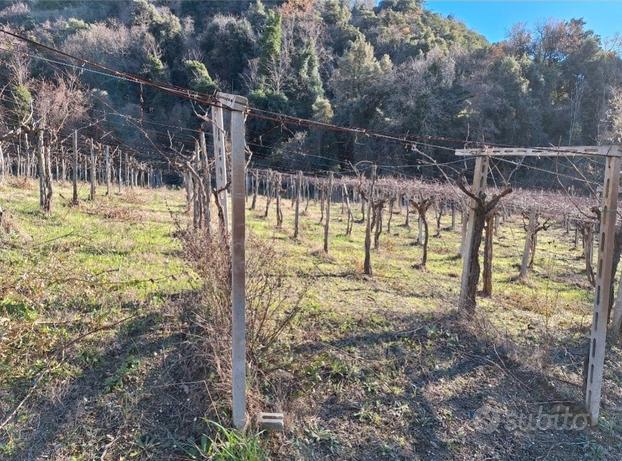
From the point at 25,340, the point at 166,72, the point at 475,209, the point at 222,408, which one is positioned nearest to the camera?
the point at 222,408

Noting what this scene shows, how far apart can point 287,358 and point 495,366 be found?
7.87ft

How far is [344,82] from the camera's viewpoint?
30203mm

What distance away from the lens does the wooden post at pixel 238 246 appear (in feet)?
9.29

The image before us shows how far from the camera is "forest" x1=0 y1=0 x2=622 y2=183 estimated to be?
82.5 ft

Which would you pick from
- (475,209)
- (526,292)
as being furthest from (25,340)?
(526,292)

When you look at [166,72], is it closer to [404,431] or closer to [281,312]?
[281,312]

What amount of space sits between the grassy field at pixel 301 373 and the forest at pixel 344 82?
1774cm

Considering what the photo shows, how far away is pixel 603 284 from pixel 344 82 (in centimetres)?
2860

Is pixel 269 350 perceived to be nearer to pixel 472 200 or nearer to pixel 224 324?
pixel 224 324

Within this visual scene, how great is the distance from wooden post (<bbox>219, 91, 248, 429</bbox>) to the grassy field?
1.34 feet

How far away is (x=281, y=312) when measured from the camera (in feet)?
16.6

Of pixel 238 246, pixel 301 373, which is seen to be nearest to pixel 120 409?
pixel 301 373

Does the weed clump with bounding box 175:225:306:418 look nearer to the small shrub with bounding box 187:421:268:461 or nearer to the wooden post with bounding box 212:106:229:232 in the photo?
the small shrub with bounding box 187:421:268:461

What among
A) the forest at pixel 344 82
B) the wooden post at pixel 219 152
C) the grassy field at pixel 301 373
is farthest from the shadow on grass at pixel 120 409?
the forest at pixel 344 82
